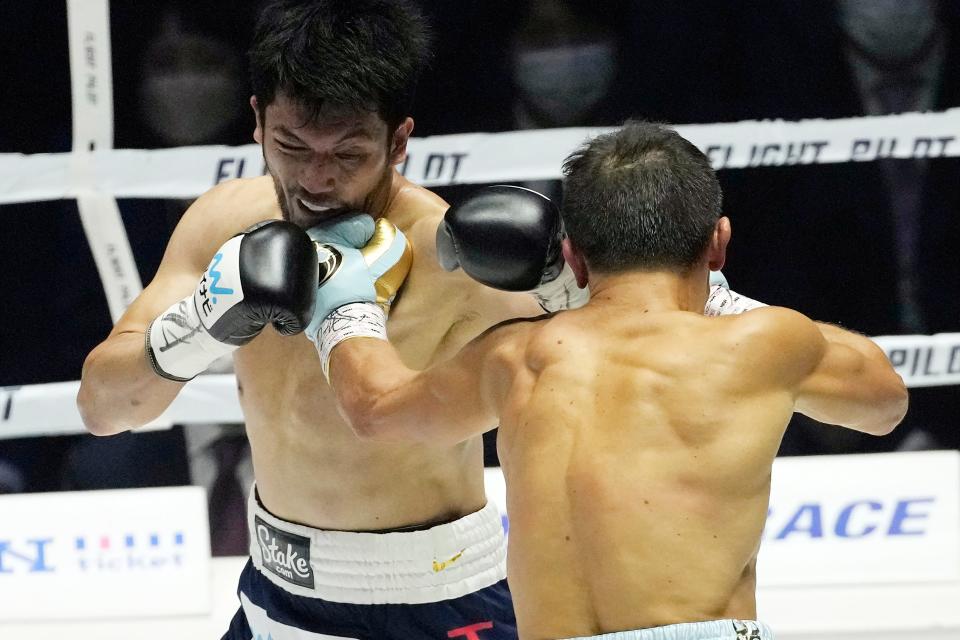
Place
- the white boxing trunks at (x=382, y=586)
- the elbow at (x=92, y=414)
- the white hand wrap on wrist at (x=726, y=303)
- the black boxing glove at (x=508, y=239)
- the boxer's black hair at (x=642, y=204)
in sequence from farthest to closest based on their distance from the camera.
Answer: the elbow at (x=92, y=414), the white boxing trunks at (x=382, y=586), the white hand wrap on wrist at (x=726, y=303), the black boxing glove at (x=508, y=239), the boxer's black hair at (x=642, y=204)

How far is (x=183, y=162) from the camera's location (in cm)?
349

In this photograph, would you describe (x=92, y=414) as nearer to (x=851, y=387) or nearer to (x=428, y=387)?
(x=428, y=387)

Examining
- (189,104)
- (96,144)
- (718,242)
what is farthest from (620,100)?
(718,242)

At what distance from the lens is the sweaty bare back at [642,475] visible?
1541mm

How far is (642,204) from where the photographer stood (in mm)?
1658

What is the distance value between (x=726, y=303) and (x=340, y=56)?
0.72m

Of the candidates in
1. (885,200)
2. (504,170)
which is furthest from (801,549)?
(504,170)

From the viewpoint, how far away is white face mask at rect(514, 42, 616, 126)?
3443 millimetres

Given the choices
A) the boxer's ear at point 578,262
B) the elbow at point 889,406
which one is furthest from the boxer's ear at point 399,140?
the elbow at point 889,406

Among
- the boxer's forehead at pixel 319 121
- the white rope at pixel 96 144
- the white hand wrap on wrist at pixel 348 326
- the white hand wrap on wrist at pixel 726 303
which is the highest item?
the boxer's forehead at pixel 319 121

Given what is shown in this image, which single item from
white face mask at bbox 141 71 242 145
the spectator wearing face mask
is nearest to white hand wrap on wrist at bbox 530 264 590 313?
the spectator wearing face mask

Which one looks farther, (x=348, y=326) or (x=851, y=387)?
(x=348, y=326)

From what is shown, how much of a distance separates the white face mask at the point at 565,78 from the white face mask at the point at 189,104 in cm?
77

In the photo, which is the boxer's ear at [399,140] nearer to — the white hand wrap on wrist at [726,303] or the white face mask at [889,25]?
the white hand wrap on wrist at [726,303]
